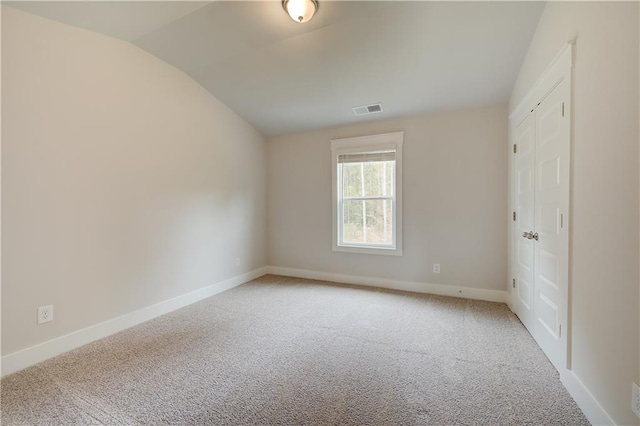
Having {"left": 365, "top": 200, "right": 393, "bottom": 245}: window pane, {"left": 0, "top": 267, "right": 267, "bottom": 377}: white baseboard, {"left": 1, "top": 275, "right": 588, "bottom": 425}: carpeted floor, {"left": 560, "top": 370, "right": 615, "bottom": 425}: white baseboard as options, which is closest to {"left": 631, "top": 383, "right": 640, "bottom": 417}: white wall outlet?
{"left": 560, "top": 370, "right": 615, "bottom": 425}: white baseboard

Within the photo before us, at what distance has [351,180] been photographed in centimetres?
425

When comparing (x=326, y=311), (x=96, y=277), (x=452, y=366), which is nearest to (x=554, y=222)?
(x=452, y=366)

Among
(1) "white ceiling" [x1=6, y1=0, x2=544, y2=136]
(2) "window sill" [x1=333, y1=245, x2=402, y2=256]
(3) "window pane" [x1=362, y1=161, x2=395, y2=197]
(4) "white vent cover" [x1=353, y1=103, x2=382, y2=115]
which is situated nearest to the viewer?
(1) "white ceiling" [x1=6, y1=0, x2=544, y2=136]

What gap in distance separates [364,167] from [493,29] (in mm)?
2144

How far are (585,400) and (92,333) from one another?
3.57 meters

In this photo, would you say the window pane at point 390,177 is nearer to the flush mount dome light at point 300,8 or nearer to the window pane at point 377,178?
the window pane at point 377,178

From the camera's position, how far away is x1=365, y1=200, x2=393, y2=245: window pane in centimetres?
399

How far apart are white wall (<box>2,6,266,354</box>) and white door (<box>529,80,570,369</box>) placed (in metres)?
3.50

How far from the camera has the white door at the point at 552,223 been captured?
6.07ft

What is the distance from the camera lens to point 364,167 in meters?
4.15

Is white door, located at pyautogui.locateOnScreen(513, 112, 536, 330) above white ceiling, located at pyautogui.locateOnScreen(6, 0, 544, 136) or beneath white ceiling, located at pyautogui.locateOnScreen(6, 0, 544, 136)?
beneath

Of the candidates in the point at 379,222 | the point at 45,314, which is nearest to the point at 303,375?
the point at 45,314

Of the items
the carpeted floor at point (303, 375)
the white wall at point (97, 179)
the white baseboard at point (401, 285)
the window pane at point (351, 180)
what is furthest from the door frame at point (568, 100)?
the white wall at point (97, 179)

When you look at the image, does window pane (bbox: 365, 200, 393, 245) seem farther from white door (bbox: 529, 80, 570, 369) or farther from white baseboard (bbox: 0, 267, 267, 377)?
white baseboard (bbox: 0, 267, 267, 377)
